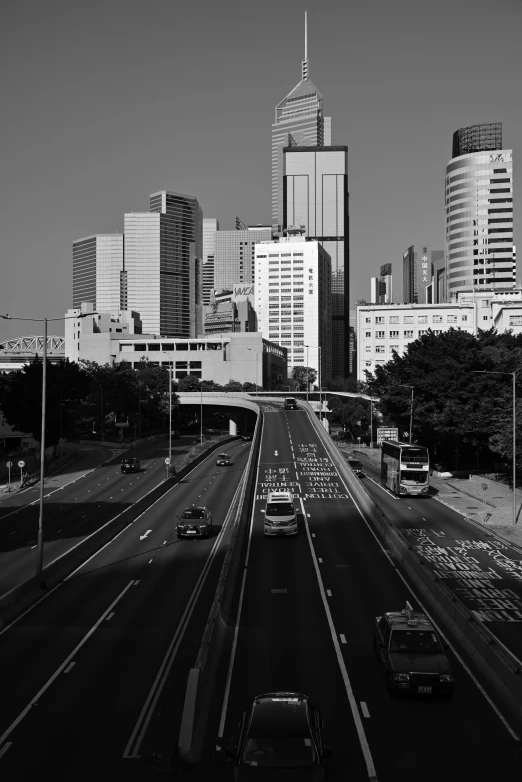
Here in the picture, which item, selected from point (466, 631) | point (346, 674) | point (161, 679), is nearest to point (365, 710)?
point (346, 674)

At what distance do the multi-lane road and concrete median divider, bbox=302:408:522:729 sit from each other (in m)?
0.53

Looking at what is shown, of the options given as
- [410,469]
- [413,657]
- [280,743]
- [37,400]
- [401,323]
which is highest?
[401,323]

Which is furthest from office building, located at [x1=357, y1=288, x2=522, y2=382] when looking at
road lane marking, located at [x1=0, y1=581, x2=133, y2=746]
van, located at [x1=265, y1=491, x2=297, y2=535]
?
road lane marking, located at [x1=0, y1=581, x2=133, y2=746]

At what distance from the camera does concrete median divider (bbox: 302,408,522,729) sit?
776 inches

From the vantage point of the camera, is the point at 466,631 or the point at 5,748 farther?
the point at 466,631

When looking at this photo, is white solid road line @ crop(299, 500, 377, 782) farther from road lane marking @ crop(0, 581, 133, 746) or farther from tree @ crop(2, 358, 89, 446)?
tree @ crop(2, 358, 89, 446)

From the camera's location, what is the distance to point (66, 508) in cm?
5769

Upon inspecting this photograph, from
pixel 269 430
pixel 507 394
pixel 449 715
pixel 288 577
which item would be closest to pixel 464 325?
pixel 269 430

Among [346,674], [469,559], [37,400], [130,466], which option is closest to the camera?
[346,674]

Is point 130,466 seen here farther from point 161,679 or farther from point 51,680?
point 161,679

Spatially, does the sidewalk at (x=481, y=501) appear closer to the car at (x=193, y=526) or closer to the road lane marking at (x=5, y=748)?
the car at (x=193, y=526)

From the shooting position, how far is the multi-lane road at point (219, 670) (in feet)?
53.9

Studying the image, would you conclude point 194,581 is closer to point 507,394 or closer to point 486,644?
point 486,644

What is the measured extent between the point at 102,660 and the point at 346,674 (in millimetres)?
7296
